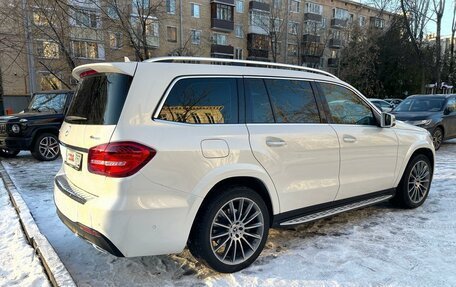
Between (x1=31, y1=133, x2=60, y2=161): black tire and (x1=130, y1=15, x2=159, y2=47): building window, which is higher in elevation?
(x1=130, y1=15, x2=159, y2=47): building window

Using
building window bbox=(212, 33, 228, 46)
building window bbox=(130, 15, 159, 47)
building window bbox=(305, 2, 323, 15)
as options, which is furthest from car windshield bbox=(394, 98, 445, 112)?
building window bbox=(305, 2, 323, 15)

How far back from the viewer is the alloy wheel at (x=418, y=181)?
5.16m

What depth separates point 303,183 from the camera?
3783 millimetres

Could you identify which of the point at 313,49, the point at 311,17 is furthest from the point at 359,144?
the point at 311,17

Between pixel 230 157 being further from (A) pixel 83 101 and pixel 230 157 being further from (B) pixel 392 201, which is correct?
(B) pixel 392 201

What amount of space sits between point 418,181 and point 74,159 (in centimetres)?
456

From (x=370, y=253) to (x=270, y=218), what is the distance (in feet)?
3.62

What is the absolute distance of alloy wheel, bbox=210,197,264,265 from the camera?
330 cm

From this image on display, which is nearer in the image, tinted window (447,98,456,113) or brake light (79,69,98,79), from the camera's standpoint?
brake light (79,69,98,79)

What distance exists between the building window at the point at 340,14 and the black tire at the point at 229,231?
5135cm

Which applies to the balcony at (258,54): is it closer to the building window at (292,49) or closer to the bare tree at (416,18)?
the building window at (292,49)

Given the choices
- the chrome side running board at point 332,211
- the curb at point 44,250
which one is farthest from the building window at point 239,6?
the chrome side running board at point 332,211

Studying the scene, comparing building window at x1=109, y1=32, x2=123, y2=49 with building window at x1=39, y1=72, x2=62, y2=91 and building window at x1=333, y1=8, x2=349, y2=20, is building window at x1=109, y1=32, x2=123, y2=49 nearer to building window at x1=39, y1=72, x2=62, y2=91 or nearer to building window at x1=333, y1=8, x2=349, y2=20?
building window at x1=39, y1=72, x2=62, y2=91

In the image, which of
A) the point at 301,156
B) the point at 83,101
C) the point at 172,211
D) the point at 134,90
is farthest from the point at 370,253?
the point at 83,101
